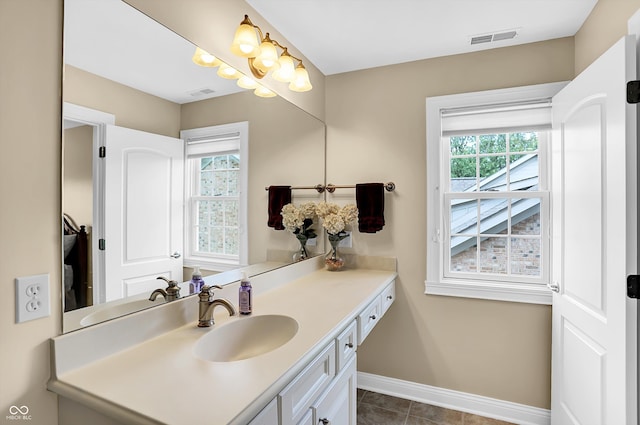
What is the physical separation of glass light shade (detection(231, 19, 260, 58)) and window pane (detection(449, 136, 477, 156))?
4.99ft

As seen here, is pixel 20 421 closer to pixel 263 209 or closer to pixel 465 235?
pixel 263 209

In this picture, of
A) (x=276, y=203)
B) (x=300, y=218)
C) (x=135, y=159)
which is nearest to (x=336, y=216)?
(x=300, y=218)

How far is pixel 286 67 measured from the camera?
1.91 metres

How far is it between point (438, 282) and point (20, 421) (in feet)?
7.19

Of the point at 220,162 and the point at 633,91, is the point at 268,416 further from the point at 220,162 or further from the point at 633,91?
the point at 633,91

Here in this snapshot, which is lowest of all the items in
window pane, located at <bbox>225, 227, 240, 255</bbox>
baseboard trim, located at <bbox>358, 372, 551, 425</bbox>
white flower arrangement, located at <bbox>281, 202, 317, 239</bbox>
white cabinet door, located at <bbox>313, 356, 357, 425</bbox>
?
baseboard trim, located at <bbox>358, 372, 551, 425</bbox>

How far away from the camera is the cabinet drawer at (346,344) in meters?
1.39

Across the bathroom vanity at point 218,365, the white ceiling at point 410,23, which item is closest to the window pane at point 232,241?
the bathroom vanity at point 218,365

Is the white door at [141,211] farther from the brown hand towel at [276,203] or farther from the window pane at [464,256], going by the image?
the window pane at [464,256]

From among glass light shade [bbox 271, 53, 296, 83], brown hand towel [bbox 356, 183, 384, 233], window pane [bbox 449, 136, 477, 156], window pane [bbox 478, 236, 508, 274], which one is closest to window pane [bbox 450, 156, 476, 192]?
window pane [bbox 449, 136, 477, 156]

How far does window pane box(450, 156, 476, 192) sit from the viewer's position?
234cm

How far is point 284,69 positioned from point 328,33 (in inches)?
16.7

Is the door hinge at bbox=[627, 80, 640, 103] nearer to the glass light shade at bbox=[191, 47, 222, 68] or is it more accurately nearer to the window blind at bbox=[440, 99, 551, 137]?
the window blind at bbox=[440, 99, 551, 137]

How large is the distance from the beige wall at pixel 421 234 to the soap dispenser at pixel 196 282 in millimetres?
1366
